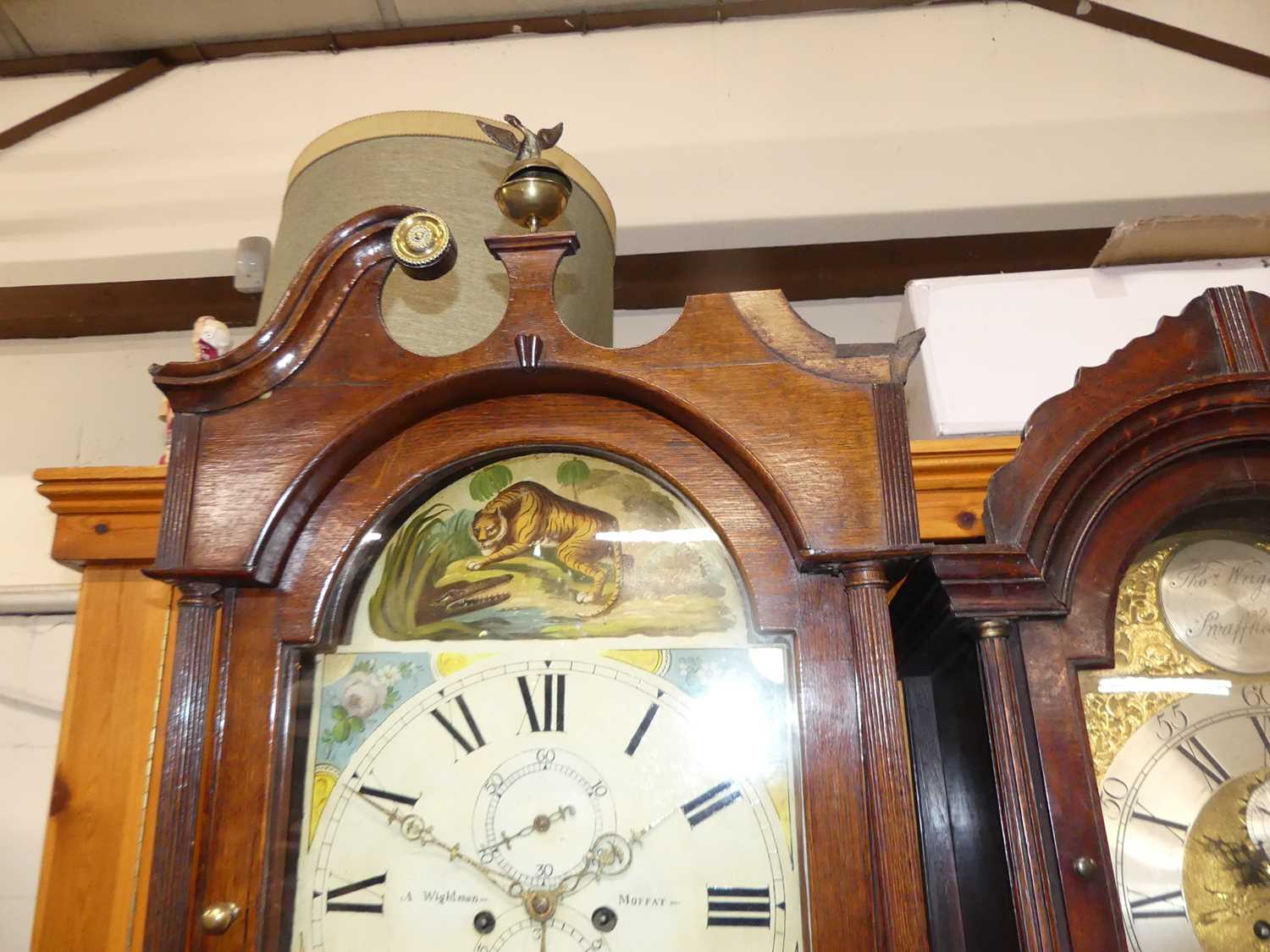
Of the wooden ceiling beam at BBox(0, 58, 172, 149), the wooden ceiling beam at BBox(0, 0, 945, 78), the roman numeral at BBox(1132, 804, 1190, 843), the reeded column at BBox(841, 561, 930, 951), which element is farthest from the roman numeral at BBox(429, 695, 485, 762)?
the wooden ceiling beam at BBox(0, 58, 172, 149)

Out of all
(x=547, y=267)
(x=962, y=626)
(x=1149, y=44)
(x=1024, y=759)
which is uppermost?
(x=1149, y=44)

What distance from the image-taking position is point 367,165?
0.93 m

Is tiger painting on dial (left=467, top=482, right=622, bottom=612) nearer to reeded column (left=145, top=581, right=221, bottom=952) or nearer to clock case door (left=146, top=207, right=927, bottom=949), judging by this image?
clock case door (left=146, top=207, right=927, bottom=949)

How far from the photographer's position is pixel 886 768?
0.67m

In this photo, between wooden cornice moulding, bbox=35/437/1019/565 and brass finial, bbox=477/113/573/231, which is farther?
wooden cornice moulding, bbox=35/437/1019/565

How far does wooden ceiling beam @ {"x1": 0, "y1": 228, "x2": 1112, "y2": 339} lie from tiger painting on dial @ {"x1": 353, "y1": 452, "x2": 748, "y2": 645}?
0.62 metres

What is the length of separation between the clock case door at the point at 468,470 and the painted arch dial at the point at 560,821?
0.14 ft

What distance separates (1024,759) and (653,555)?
0.31 metres

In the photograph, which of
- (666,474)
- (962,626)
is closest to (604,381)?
(666,474)

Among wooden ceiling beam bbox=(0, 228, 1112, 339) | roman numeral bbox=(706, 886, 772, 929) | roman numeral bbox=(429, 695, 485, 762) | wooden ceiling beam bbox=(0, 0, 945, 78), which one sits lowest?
roman numeral bbox=(706, 886, 772, 929)

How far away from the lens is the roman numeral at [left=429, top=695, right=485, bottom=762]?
0.76 m

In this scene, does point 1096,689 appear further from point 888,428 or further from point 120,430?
point 120,430

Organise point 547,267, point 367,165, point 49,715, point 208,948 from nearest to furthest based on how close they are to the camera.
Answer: point 208,948
point 547,267
point 367,165
point 49,715

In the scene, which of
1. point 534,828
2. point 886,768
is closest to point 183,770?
point 534,828
